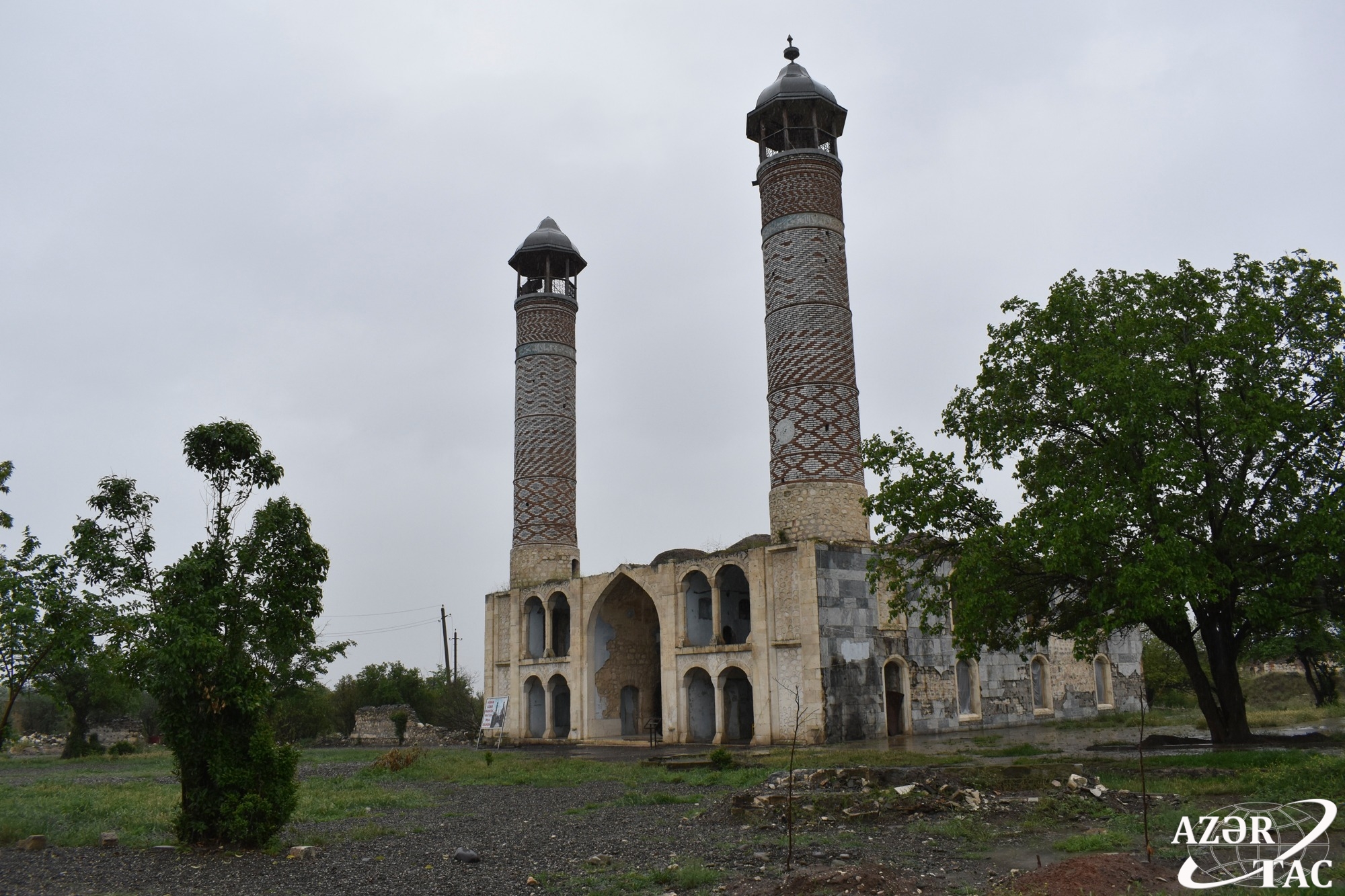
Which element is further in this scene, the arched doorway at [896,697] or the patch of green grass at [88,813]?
the arched doorway at [896,697]

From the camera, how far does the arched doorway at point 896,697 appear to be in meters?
21.8

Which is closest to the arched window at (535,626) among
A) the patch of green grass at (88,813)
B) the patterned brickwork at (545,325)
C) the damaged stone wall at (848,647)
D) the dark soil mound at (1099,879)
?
the patterned brickwork at (545,325)

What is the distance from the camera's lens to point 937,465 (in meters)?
15.0

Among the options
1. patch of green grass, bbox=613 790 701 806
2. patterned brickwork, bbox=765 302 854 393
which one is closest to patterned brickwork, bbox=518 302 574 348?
patterned brickwork, bbox=765 302 854 393

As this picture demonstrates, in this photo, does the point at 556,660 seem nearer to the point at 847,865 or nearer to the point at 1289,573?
the point at 1289,573

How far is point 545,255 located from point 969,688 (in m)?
18.1

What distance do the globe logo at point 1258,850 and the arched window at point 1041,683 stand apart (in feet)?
64.7

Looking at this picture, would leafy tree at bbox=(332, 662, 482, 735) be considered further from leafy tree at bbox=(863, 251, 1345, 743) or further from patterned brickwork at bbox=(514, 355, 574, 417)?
leafy tree at bbox=(863, 251, 1345, 743)

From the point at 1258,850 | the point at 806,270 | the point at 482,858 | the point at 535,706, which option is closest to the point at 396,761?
the point at 535,706

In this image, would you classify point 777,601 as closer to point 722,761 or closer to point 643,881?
point 722,761

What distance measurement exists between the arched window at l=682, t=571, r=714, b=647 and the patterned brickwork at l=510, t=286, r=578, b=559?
5.31m

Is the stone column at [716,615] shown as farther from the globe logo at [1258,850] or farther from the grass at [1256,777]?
the globe logo at [1258,850]

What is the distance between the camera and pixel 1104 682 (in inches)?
1163

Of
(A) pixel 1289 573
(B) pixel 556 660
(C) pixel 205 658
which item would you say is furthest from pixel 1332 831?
(B) pixel 556 660
